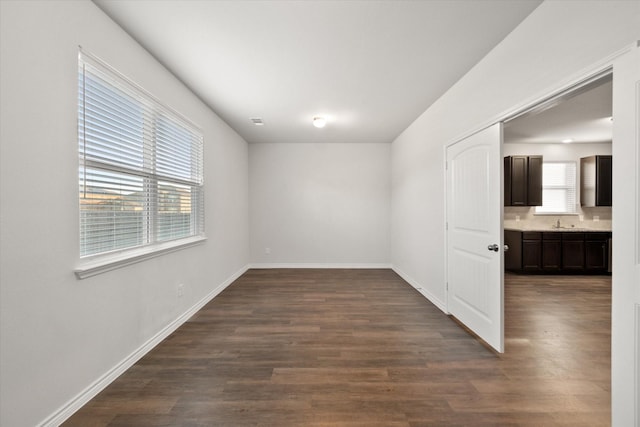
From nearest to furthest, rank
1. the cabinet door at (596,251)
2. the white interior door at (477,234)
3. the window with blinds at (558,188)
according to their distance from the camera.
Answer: the white interior door at (477,234) → the cabinet door at (596,251) → the window with blinds at (558,188)

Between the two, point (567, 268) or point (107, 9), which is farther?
point (567, 268)

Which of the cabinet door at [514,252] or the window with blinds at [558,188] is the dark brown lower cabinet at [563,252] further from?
the window with blinds at [558,188]

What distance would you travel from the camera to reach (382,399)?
1896mm

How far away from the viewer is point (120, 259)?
2.14m

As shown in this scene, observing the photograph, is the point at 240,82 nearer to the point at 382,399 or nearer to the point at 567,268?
the point at 382,399

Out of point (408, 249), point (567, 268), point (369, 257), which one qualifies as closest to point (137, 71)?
point (408, 249)

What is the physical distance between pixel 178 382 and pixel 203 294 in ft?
5.65

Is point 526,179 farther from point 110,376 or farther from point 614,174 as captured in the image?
point 110,376

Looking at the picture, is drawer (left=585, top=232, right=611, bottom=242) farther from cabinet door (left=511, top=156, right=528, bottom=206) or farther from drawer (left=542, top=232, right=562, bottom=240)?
cabinet door (left=511, top=156, right=528, bottom=206)

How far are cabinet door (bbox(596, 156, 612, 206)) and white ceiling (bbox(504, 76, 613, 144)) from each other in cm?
44

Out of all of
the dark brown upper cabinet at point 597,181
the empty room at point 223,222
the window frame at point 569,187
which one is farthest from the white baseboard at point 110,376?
the dark brown upper cabinet at point 597,181

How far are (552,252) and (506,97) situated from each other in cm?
456

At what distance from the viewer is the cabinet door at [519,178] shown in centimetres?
567

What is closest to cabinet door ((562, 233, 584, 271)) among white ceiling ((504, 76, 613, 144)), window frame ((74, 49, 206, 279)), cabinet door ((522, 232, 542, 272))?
cabinet door ((522, 232, 542, 272))
